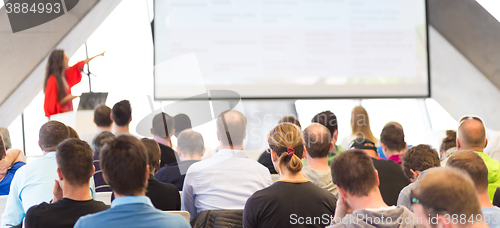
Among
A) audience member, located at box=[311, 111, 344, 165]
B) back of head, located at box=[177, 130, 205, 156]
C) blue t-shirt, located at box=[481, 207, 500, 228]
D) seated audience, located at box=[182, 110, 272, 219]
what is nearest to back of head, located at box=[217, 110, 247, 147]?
seated audience, located at box=[182, 110, 272, 219]

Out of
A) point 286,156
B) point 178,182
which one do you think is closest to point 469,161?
point 286,156

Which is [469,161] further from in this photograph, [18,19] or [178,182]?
[18,19]

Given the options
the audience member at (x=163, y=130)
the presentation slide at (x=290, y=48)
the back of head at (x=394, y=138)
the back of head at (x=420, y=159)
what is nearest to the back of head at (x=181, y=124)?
the audience member at (x=163, y=130)

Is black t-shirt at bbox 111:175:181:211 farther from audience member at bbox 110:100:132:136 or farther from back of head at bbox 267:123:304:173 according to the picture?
audience member at bbox 110:100:132:136

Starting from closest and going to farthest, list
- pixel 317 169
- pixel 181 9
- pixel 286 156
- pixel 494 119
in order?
pixel 286 156 < pixel 317 169 < pixel 181 9 < pixel 494 119

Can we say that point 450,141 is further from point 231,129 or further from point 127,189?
point 127,189

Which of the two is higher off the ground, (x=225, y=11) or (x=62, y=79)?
(x=225, y=11)

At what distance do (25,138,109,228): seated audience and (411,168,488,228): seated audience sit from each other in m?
1.17

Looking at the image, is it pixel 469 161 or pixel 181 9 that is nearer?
pixel 469 161

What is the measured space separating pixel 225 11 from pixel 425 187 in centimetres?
468

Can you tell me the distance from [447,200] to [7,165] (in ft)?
8.86

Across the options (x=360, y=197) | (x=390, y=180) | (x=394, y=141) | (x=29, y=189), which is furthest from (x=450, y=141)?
(x=29, y=189)

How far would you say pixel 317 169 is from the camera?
93.2 inches

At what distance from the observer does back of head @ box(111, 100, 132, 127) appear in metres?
3.34
